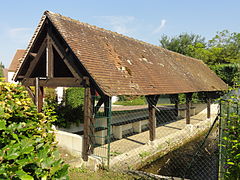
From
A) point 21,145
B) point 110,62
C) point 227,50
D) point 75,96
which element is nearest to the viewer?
point 21,145

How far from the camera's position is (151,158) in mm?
7172

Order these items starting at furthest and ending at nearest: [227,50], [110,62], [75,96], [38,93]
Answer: [227,50]
[75,96]
[38,93]
[110,62]

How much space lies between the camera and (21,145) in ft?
5.54

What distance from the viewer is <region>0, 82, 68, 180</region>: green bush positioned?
1.52 m

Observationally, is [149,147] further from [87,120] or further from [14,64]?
[14,64]

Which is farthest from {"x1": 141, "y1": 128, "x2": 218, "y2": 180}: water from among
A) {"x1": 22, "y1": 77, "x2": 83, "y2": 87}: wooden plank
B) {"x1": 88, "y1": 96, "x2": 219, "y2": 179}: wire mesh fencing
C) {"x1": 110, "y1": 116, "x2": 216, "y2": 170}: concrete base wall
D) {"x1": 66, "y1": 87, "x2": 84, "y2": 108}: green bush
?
{"x1": 66, "y1": 87, "x2": 84, "y2": 108}: green bush

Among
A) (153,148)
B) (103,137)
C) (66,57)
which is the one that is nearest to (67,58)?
(66,57)

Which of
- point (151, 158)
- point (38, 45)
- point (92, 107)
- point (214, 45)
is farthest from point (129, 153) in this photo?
point (214, 45)

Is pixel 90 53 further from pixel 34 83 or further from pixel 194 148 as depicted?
pixel 194 148

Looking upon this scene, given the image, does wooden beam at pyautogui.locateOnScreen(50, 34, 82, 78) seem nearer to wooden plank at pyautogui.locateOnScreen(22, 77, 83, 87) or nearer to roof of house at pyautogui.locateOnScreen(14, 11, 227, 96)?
wooden plank at pyautogui.locateOnScreen(22, 77, 83, 87)

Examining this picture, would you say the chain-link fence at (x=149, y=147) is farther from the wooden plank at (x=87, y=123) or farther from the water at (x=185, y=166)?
the wooden plank at (x=87, y=123)

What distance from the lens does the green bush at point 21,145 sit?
4.99ft

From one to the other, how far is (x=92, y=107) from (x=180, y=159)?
13.0 ft

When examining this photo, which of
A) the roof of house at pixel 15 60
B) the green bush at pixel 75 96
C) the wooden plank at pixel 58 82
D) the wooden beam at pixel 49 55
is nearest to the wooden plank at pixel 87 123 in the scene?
the wooden plank at pixel 58 82
